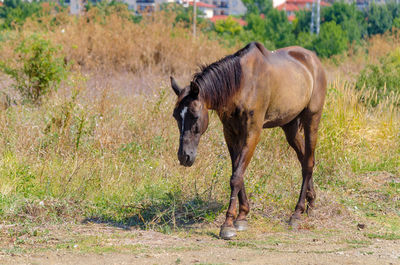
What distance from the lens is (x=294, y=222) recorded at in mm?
6570

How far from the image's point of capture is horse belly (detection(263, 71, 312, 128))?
646 centimetres

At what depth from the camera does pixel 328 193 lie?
7695 millimetres

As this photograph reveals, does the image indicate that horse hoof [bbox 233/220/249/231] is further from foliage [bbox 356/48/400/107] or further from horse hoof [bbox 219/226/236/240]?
foliage [bbox 356/48/400/107]

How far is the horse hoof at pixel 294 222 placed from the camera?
21.3 ft

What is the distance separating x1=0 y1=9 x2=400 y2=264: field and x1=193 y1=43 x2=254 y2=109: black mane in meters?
1.31

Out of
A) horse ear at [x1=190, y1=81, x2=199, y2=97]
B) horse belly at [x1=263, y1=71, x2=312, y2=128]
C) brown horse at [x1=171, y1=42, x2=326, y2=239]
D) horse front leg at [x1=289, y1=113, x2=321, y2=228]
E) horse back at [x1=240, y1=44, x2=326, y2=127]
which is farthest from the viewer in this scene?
horse front leg at [x1=289, y1=113, x2=321, y2=228]

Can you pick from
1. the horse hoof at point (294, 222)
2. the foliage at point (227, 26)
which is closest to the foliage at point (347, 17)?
the foliage at point (227, 26)

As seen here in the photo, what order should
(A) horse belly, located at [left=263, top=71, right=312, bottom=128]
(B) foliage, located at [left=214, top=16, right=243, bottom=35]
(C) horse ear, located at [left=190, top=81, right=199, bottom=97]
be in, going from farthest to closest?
1. (B) foliage, located at [left=214, top=16, right=243, bottom=35]
2. (A) horse belly, located at [left=263, top=71, right=312, bottom=128]
3. (C) horse ear, located at [left=190, top=81, right=199, bottom=97]

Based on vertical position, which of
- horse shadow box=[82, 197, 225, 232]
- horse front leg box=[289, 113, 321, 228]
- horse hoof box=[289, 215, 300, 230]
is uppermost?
horse front leg box=[289, 113, 321, 228]

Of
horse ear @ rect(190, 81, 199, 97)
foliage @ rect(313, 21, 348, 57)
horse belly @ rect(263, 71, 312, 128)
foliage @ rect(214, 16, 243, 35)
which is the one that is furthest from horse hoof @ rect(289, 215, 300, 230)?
foliage @ rect(214, 16, 243, 35)

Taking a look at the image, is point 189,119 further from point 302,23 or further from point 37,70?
point 302,23

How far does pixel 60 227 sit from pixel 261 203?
2380 mm

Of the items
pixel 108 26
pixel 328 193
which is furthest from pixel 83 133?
pixel 108 26

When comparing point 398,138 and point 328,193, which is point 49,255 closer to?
point 328,193
